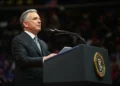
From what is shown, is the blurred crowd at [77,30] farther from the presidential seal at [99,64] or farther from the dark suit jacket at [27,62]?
the presidential seal at [99,64]

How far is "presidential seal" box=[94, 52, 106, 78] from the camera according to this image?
3.81 meters

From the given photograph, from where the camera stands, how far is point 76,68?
3.71 metres

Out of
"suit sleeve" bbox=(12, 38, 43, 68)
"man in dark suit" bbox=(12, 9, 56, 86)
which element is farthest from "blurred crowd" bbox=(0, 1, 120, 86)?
"suit sleeve" bbox=(12, 38, 43, 68)

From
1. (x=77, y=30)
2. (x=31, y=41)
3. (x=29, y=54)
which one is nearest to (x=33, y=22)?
(x=31, y=41)

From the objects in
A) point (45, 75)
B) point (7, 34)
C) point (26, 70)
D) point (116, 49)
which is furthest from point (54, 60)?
point (7, 34)

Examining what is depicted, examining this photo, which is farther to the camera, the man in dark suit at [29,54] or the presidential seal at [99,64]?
the man in dark suit at [29,54]

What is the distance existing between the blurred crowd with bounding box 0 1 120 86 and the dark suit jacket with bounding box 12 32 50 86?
12.9ft

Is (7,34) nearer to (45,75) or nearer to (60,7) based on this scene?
(60,7)

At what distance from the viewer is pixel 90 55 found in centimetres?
376

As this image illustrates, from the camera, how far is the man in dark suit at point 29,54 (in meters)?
4.14

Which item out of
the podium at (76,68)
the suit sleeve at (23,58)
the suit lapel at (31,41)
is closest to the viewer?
the podium at (76,68)

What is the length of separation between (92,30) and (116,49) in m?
0.96

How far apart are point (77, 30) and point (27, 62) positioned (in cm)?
567

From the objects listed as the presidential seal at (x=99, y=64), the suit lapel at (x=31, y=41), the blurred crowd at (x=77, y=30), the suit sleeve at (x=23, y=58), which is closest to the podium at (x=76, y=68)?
the presidential seal at (x=99, y=64)
